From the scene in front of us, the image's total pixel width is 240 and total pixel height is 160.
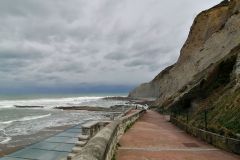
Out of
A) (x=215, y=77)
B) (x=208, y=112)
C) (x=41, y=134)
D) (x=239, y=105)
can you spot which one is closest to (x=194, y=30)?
(x=215, y=77)

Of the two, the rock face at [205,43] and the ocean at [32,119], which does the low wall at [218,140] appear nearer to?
the ocean at [32,119]

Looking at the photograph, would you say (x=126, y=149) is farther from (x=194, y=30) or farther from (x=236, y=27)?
(x=194, y=30)

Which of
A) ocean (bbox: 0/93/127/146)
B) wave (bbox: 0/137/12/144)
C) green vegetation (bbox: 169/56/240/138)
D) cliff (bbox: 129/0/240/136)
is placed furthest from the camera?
ocean (bbox: 0/93/127/146)

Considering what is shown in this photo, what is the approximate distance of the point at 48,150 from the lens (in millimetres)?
16750

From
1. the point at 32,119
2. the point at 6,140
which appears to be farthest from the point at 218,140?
the point at 32,119

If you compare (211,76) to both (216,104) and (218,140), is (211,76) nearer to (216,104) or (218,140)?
(216,104)

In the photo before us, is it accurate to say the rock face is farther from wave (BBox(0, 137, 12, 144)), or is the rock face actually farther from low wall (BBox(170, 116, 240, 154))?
low wall (BBox(170, 116, 240, 154))

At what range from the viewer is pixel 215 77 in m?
25.4

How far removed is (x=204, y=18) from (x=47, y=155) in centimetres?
4317

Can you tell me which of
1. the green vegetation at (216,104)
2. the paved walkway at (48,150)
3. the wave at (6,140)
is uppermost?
the green vegetation at (216,104)

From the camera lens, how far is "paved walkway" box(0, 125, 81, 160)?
50.9 ft

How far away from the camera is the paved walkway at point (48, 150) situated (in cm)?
1552

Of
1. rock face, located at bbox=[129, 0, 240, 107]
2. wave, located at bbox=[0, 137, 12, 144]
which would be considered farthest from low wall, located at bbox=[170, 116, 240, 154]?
rock face, located at bbox=[129, 0, 240, 107]

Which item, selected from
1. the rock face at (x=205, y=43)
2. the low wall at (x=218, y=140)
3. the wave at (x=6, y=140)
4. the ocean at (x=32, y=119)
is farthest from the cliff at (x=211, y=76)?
the wave at (x=6, y=140)
